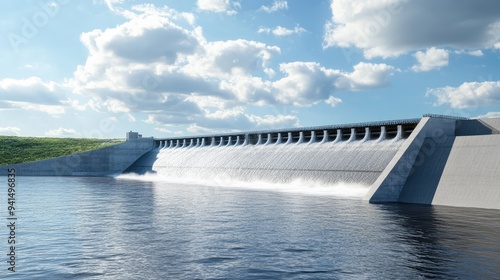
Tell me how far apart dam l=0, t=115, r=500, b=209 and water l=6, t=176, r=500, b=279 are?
3196mm

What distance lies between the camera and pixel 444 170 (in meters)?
32.7

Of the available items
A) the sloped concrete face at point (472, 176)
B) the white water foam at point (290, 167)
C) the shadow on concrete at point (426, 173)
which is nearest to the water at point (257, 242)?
the sloped concrete face at point (472, 176)

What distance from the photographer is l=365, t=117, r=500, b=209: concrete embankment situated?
3008 centimetres

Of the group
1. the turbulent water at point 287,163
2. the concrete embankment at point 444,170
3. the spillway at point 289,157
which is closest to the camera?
the concrete embankment at point 444,170

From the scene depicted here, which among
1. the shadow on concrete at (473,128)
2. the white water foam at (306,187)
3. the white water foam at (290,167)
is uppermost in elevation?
the shadow on concrete at (473,128)

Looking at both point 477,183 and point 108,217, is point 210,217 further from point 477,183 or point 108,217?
point 477,183

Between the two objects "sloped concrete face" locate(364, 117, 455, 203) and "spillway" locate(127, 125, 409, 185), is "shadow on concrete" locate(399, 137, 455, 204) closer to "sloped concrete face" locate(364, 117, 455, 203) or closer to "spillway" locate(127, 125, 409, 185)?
"sloped concrete face" locate(364, 117, 455, 203)

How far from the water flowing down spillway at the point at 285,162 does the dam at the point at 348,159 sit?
0.11m

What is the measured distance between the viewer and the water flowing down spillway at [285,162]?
42625 mm

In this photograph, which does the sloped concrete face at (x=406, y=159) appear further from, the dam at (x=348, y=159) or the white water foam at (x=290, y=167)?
the white water foam at (x=290, y=167)

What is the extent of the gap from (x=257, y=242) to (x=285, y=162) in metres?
34.9

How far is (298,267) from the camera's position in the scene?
14117mm

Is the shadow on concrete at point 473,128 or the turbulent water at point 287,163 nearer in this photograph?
the shadow on concrete at point 473,128

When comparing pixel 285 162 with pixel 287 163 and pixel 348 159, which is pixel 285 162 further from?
pixel 348 159
